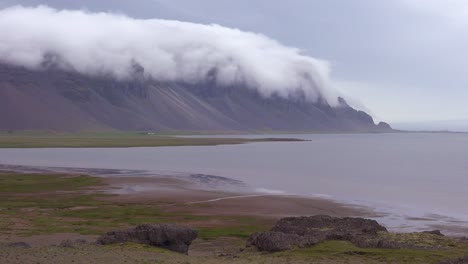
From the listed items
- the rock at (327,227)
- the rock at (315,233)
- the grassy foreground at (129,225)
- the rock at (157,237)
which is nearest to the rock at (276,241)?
the rock at (315,233)

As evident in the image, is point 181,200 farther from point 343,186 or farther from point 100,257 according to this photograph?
point 100,257

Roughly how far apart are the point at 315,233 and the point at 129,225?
12454 millimetres

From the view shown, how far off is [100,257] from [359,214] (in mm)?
28937

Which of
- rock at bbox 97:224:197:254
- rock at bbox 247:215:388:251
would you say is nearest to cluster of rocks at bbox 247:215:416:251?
rock at bbox 247:215:388:251

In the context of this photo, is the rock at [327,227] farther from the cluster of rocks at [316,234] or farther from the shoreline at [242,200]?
the shoreline at [242,200]

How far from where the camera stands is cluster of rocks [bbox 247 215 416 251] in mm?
29266

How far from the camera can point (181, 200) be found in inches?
2202

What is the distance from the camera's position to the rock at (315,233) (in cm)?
2930

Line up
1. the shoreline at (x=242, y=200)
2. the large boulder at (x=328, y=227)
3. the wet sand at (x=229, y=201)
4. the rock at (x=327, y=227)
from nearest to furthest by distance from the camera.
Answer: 1. the large boulder at (x=328, y=227)
2. the rock at (x=327, y=227)
3. the shoreline at (x=242, y=200)
4. the wet sand at (x=229, y=201)

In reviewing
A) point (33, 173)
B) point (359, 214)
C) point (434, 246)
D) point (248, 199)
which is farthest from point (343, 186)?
point (434, 246)

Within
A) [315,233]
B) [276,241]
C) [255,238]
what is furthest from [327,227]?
[276,241]

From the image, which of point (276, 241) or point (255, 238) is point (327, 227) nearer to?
point (255, 238)

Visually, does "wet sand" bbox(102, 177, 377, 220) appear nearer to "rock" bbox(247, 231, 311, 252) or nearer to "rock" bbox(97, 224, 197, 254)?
"rock" bbox(247, 231, 311, 252)

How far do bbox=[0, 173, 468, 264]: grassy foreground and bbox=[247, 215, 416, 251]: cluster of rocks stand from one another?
674 millimetres
